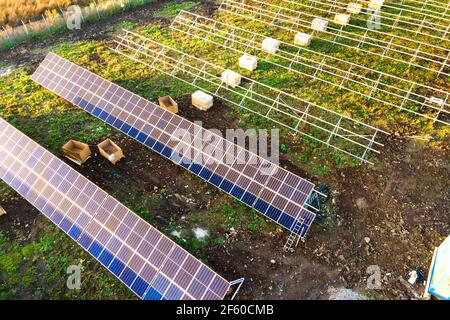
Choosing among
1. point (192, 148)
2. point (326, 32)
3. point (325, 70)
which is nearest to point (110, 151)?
point (192, 148)


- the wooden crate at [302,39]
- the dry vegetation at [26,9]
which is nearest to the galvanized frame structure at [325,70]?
the wooden crate at [302,39]

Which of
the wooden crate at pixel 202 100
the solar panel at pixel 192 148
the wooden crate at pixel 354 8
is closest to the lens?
the solar panel at pixel 192 148

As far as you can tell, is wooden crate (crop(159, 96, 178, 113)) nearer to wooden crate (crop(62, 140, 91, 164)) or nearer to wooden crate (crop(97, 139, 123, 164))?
wooden crate (crop(97, 139, 123, 164))

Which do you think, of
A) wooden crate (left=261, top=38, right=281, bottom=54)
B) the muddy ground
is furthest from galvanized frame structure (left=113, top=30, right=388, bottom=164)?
wooden crate (left=261, top=38, right=281, bottom=54)

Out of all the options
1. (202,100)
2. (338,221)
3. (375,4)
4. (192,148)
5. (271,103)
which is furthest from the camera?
(375,4)

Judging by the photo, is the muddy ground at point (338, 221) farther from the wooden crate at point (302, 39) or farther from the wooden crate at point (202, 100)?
the wooden crate at point (302, 39)

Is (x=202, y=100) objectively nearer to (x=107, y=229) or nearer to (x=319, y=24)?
(x=107, y=229)
